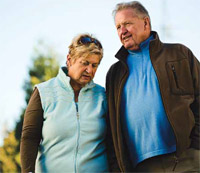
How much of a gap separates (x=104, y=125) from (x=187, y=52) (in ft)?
3.14

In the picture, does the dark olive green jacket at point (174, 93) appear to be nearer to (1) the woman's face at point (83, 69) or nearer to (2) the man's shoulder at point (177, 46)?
(2) the man's shoulder at point (177, 46)

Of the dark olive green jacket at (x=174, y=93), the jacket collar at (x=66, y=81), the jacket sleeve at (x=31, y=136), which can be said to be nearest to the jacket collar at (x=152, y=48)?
the dark olive green jacket at (x=174, y=93)

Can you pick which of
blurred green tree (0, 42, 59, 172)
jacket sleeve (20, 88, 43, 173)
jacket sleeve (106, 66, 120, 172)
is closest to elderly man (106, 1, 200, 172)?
jacket sleeve (106, 66, 120, 172)

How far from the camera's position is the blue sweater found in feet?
7.70

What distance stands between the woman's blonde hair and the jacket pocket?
0.63 m

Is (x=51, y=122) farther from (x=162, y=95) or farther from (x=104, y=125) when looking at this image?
(x=162, y=95)

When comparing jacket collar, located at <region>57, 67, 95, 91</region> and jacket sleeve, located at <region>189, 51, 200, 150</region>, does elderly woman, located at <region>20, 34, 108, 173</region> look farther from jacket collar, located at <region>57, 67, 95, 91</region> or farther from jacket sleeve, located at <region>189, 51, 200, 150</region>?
jacket sleeve, located at <region>189, 51, 200, 150</region>

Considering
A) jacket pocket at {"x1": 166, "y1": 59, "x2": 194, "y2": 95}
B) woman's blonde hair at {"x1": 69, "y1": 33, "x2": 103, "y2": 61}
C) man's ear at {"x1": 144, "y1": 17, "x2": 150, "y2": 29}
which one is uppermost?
man's ear at {"x1": 144, "y1": 17, "x2": 150, "y2": 29}

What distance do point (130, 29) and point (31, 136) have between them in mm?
1285

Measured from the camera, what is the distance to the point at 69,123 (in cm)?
243

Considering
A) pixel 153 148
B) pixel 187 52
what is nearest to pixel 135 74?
pixel 187 52

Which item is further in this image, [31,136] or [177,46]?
[177,46]

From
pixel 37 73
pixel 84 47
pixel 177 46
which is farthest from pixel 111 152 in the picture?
pixel 37 73

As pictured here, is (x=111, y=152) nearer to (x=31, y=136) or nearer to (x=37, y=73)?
(x=31, y=136)
